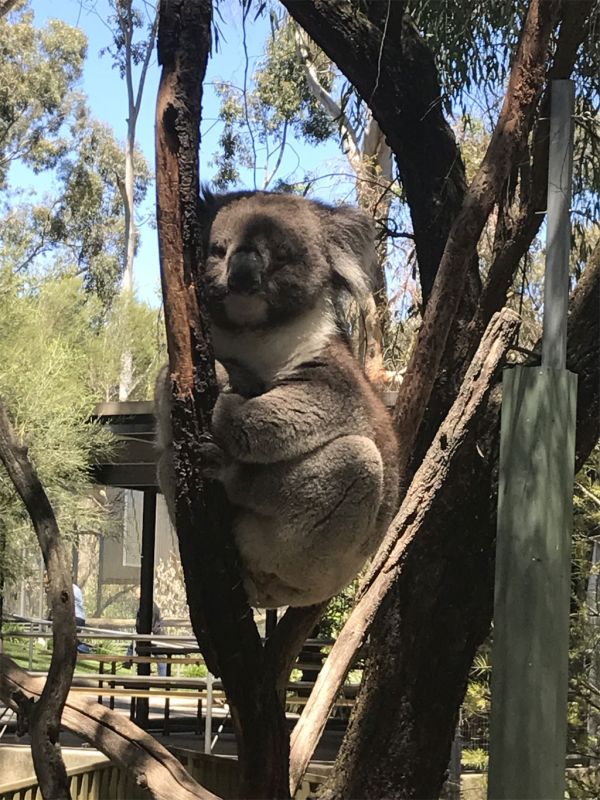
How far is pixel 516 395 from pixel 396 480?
0.41 m

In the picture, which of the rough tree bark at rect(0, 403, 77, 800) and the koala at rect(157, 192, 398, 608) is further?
the rough tree bark at rect(0, 403, 77, 800)

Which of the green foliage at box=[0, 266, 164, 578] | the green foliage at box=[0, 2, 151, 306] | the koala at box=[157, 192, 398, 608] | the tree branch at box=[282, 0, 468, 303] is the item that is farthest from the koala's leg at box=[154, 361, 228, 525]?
the green foliage at box=[0, 2, 151, 306]

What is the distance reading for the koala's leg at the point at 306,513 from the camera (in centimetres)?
212

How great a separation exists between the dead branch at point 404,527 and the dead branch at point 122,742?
283 millimetres

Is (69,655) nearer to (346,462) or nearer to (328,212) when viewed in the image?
(346,462)

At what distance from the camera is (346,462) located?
2.16 meters

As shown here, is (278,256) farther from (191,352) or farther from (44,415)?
(44,415)

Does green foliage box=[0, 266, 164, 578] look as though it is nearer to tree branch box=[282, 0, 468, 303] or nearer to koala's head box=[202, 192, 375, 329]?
tree branch box=[282, 0, 468, 303]

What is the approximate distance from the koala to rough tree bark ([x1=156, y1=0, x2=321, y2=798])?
18 cm

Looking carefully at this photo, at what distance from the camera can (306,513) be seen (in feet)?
6.96

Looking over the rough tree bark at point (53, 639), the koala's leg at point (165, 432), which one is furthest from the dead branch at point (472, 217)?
the rough tree bark at point (53, 639)

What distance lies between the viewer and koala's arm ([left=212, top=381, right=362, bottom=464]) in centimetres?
202

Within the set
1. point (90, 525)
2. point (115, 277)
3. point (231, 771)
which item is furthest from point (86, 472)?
point (115, 277)

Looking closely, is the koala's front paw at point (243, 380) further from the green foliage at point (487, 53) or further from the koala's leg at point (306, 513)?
the green foliage at point (487, 53)
